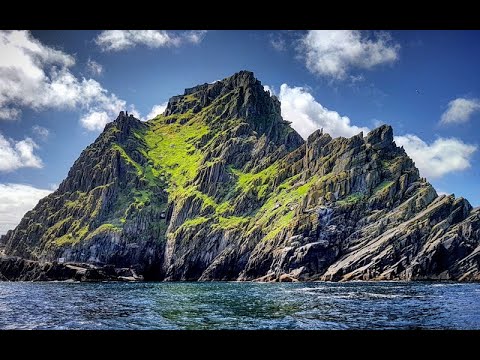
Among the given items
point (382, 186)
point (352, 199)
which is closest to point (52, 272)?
point (352, 199)

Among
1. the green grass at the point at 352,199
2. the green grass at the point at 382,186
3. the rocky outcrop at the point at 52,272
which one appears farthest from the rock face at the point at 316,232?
the rocky outcrop at the point at 52,272

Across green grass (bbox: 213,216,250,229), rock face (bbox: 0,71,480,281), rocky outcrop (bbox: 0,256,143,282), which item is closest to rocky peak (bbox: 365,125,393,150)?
rock face (bbox: 0,71,480,281)

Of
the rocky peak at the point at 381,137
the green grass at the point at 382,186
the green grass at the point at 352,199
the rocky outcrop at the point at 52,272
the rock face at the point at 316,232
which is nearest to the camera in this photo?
the rock face at the point at 316,232

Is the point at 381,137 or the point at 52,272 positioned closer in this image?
the point at 52,272

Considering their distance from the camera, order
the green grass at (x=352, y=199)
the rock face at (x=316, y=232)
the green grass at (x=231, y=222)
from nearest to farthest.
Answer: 1. the rock face at (x=316, y=232)
2. the green grass at (x=352, y=199)
3. the green grass at (x=231, y=222)

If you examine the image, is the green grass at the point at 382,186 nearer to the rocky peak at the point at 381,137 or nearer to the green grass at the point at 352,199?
the green grass at the point at 352,199

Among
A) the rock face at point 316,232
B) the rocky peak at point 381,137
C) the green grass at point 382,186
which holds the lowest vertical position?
the rock face at point 316,232

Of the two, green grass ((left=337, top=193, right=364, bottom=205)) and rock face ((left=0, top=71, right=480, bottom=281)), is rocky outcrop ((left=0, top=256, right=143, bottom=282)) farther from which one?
green grass ((left=337, top=193, right=364, bottom=205))

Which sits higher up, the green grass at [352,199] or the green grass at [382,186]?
the green grass at [382,186]

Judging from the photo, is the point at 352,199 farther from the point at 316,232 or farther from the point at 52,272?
the point at 52,272

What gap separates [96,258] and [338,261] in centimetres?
9902
